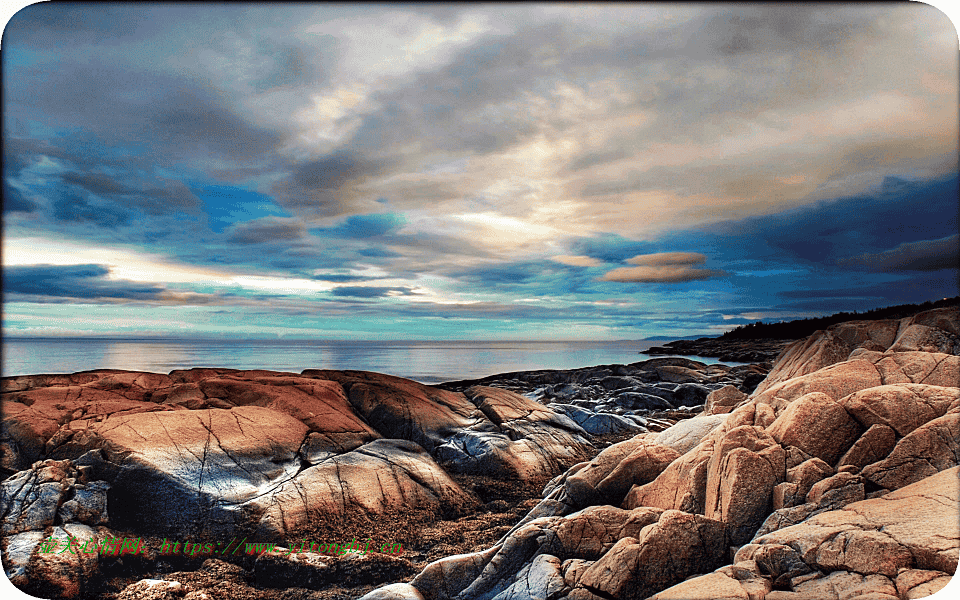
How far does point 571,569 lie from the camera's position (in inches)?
164

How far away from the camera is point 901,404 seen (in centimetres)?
473

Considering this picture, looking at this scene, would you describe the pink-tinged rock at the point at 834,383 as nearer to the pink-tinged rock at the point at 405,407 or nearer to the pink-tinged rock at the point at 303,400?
the pink-tinged rock at the point at 405,407

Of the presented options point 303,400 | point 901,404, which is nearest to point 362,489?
point 303,400

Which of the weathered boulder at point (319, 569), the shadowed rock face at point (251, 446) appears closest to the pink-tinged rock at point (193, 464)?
the shadowed rock face at point (251, 446)

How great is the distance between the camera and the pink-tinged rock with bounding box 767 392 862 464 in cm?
472

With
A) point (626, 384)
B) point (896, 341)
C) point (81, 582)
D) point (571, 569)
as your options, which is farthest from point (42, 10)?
point (626, 384)

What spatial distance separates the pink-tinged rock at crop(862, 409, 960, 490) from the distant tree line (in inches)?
132

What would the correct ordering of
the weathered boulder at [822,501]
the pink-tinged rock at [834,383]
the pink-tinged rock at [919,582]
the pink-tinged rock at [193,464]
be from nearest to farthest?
the pink-tinged rock at [919,582] < the weathered boulder at [822,501] < the pink-tinged rock at [834,383] < the pink-tinged rock at [193,464]

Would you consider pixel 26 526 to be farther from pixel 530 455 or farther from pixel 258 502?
pixel 530 455

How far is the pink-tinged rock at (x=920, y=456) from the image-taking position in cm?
411

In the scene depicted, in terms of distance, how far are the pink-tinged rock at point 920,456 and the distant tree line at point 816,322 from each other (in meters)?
3.36

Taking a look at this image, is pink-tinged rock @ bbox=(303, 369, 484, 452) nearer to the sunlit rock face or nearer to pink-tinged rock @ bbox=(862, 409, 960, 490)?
the sunlit rock face

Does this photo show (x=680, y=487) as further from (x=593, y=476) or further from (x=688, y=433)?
(x=688, y=433)

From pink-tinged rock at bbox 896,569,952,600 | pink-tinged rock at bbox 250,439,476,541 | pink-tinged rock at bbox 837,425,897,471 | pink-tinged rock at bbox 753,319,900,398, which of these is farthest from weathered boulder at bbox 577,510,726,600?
pink-tinged rock at bbox 753,319,900,398
